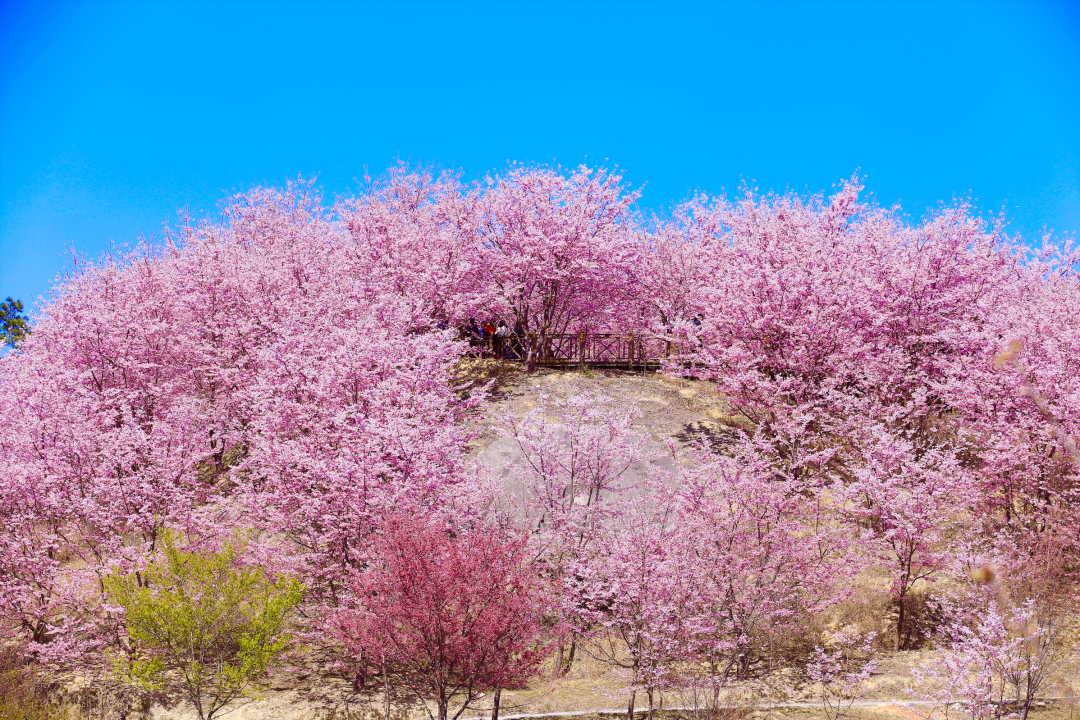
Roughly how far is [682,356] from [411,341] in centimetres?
1130

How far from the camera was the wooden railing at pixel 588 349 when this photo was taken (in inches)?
1271

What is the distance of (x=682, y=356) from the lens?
1101 inches

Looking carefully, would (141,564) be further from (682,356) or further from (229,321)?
(682,356)

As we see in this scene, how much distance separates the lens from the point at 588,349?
3372 cm

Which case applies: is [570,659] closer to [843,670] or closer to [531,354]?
[843,670]

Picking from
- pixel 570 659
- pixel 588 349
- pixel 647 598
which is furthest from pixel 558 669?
pixel 588 349

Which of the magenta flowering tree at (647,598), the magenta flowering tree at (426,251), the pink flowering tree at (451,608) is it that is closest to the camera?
the pink flowering tree at (451,608)

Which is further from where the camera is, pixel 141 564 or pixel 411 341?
pixel 411 341

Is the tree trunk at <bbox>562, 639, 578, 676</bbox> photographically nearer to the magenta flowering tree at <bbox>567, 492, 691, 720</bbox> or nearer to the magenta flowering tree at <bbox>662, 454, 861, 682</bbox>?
the magenta flowering tree at <bbox>567, 492, 691, 720</bbox>

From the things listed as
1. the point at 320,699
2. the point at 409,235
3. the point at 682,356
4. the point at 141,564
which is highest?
the point at 409,235

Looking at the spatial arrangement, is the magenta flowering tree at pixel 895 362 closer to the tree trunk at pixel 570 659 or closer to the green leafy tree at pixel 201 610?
the tree trunk at pixel 570 659

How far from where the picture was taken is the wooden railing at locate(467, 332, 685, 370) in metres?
32.3

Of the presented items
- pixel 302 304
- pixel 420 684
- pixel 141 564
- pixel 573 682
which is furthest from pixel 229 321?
pixel 573 682

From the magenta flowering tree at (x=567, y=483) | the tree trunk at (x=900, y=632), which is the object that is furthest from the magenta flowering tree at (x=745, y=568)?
the magenta flowering tree at (x=567, y=483)
